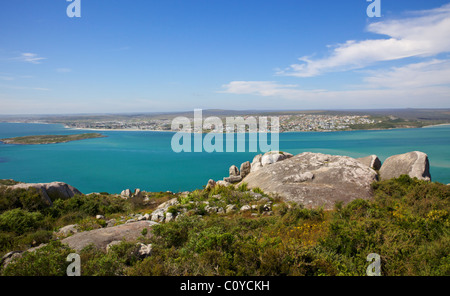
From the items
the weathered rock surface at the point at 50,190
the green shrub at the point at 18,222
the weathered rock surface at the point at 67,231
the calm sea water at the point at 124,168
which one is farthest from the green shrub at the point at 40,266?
the calm sea water at the point at 124,168

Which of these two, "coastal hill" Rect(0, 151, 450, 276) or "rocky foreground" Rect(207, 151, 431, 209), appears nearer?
"coastal hill" Rect(0, 151, 450, 276)

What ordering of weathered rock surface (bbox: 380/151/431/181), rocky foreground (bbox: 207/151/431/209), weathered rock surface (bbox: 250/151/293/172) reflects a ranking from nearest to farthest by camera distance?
1. rocky foreground (bbox: 207/151/431/209)
2. weathered rock surface (bbox: 380/151/431/181)
3. weathered rock surface (bbox: 250/151/293/172)

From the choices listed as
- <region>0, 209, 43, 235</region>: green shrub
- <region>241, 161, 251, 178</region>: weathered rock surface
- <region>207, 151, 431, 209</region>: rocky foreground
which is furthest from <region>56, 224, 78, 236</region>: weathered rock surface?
<region>241, 161, 251, 178</region>: weathered rock surface

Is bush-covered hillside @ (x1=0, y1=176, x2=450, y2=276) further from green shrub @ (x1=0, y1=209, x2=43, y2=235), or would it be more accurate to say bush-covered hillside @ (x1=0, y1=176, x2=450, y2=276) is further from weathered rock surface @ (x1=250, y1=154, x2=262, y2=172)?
weathered rock surface @ (x1=250, y1=154, x2=262, y2=172)

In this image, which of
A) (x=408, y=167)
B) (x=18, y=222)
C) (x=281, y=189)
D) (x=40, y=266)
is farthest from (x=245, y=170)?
(x=40, y=266)
